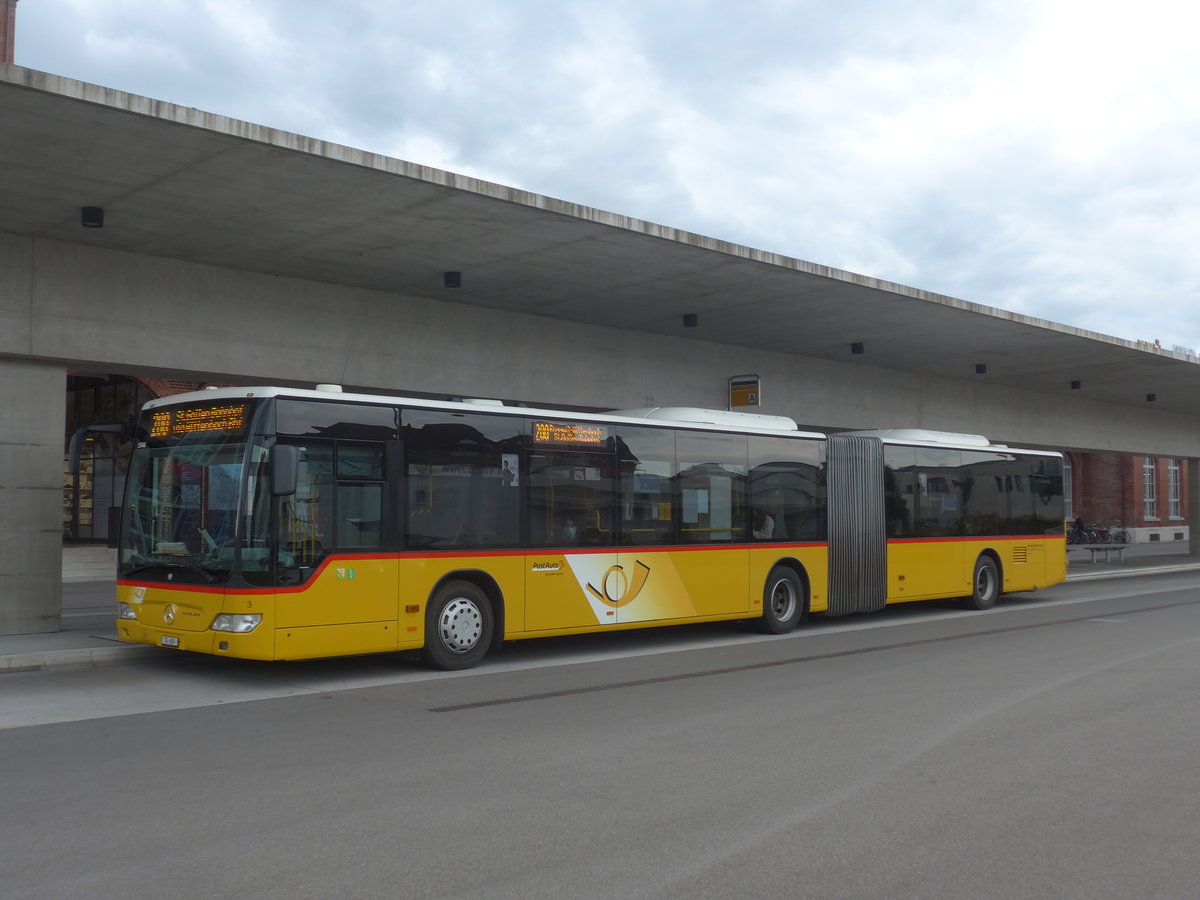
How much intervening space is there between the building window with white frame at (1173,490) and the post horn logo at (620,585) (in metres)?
52.6

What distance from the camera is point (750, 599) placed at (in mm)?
15414

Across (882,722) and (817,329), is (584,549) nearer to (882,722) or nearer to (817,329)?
(882,722)

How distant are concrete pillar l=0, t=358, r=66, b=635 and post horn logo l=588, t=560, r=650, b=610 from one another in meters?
6.57

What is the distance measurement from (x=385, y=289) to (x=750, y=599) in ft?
A: 23.2

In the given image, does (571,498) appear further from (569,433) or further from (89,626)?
(89,626)

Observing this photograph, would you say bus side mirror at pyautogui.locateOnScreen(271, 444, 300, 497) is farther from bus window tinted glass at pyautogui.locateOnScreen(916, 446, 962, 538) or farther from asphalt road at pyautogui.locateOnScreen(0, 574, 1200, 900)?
bus window tinted glass at pyautogui.locateOnScreen(916, 446, 962, 538)

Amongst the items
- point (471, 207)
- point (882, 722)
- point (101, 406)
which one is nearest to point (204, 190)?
point (471, 207)

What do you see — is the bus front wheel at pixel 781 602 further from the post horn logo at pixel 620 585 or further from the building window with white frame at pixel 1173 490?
the building window with white frame at pixel 1173 490

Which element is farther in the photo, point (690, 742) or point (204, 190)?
point (204, 190)

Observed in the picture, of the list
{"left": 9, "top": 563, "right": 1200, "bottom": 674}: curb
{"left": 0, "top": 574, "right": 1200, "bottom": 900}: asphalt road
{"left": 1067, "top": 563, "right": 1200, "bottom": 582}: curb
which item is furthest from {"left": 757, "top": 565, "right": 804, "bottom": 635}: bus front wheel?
{"left": 1067, "top": 563, "right": 1200, "bottom": 582}: curb

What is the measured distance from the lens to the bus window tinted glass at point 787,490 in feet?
51.4

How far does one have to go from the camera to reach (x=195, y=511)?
10938 millimetres

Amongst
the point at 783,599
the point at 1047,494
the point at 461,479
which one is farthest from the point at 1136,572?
the point at 461,479

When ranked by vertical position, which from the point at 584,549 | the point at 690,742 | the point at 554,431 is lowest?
the point at 690,742
